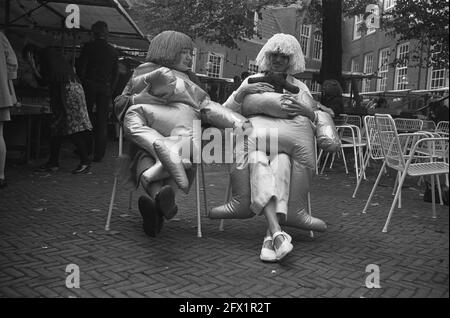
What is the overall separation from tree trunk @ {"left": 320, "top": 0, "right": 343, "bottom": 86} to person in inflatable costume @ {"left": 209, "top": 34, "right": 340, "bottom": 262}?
22.1 ft

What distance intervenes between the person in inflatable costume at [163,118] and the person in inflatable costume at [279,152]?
0.22 m

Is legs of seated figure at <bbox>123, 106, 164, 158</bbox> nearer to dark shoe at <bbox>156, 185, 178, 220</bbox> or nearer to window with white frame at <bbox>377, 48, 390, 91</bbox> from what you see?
dark shoe at <bbox>156, 185, 178, 220</bbox>

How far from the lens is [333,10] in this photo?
34.7 ft

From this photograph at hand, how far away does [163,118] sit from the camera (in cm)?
394

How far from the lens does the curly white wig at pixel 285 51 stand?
3.92m

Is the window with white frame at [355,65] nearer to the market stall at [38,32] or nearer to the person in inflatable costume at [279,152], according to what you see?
the market stall at [38,32]

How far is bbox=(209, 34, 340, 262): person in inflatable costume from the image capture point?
3463 millimetres

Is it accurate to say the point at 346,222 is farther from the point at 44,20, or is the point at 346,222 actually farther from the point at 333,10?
the point at 44,20

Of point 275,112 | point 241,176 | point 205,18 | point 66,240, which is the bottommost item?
point 66,240

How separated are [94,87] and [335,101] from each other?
3990 millimetres

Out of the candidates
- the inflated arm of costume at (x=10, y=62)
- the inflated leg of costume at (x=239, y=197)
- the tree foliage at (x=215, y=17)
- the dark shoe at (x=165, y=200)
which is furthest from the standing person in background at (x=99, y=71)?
the tree foliage at (x=215, y=17)

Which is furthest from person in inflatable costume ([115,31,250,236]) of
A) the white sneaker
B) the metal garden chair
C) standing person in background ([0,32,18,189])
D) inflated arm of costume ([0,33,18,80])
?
inflated arm of costume ([0,33,18,80])

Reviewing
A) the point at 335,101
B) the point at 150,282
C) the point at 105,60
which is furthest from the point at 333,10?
the point at 150,282
